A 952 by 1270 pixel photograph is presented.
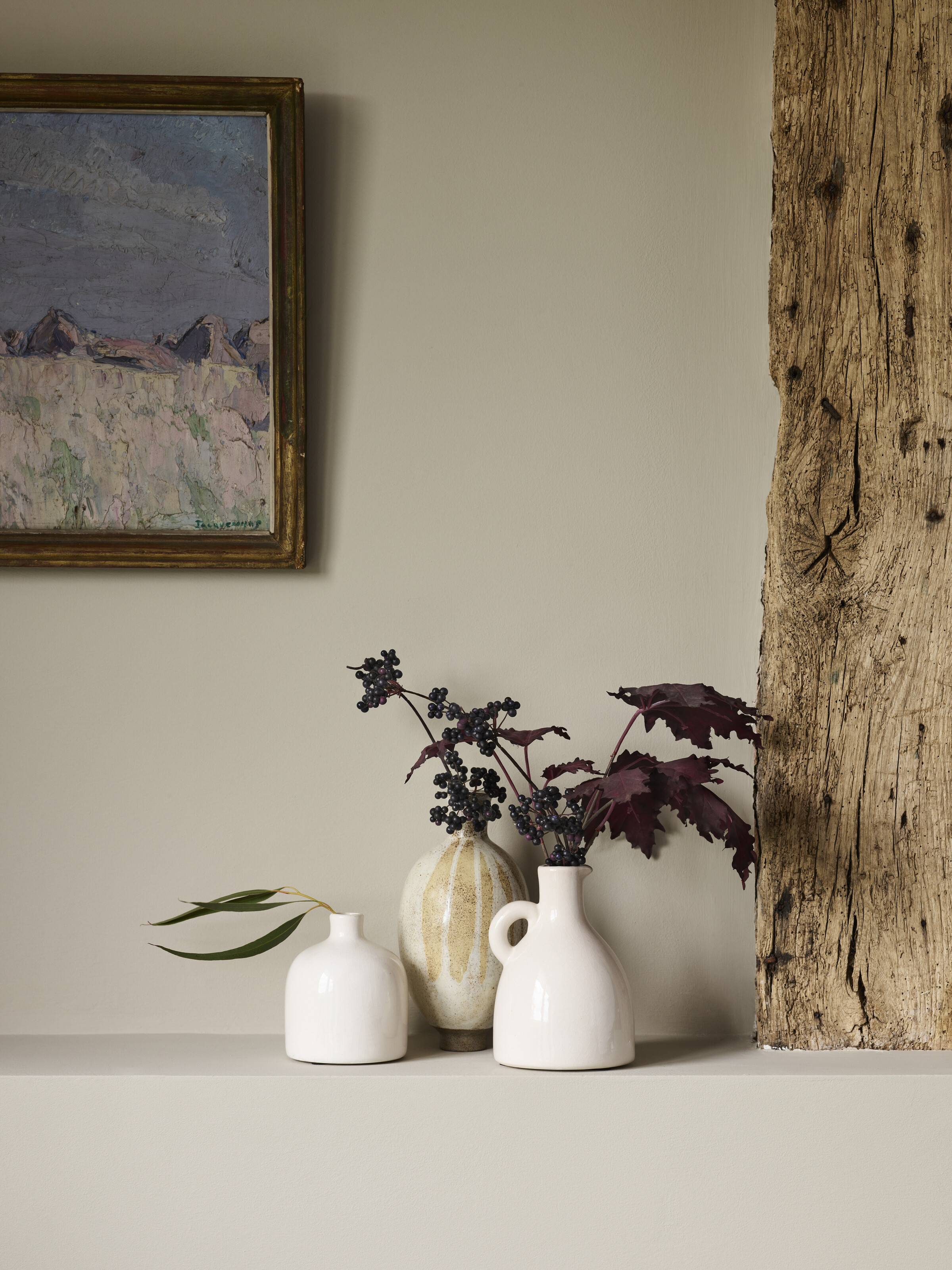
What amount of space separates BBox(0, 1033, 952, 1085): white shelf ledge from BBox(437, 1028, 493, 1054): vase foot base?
0.04ft

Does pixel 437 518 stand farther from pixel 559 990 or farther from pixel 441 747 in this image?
pixel 559 990

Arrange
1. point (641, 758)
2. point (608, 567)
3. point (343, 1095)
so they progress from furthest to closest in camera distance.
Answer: point (608, 567)
point (641, 758)
point (343, 1095)

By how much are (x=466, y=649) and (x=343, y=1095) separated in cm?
51

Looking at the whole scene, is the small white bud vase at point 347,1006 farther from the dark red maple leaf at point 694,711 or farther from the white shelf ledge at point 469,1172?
the dark red maple leaf at point 694,711

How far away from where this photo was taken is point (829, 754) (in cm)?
118

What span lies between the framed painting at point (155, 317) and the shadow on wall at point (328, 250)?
0.11 feet

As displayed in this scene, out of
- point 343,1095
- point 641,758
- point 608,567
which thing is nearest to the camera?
point 343,1095

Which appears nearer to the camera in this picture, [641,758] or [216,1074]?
[216,1074]

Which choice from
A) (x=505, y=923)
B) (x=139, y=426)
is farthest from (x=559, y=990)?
(x=139, y=426)

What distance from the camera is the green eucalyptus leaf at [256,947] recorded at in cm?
113

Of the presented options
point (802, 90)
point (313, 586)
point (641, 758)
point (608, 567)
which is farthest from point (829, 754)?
point (802, 90)

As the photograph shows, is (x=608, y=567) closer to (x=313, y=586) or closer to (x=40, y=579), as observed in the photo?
(x=313, y=586)

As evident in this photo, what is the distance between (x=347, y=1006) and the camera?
1.05m
